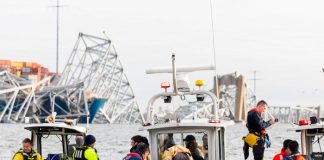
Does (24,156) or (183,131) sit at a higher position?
(183,131)

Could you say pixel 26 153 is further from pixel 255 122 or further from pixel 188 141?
pixel 255 122

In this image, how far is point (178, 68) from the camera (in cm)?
1611

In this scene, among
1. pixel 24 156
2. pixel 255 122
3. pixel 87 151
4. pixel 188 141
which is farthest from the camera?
pixel 255 122

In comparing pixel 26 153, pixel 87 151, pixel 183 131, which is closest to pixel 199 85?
pixel 183 131

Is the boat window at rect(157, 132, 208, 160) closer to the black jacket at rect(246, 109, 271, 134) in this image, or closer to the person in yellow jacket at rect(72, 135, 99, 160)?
the black jacket at rect(246, 109, 271, 134)

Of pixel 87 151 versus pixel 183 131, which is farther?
pixel 183 131

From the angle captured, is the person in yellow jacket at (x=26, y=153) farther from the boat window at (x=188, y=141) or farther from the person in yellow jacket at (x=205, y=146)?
the person in yellow jacket at (x=205, y=146)

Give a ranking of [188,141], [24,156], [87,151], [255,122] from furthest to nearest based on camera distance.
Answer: [255,122], [188,141], [24,156], [87,151]

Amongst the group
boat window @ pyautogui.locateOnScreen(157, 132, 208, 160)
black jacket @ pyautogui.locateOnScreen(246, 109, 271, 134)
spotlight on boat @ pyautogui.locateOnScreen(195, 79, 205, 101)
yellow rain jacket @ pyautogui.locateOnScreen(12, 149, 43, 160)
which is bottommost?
yellow rain jacket @ pyautogui.locateOnScreen(12, 149, 43, 160)

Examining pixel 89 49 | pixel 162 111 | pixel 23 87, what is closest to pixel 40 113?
pixel 23 87

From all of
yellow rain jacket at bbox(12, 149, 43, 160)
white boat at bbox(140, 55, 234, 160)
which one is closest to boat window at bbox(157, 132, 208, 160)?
white boat at bbox(140, 55, 234, 160)

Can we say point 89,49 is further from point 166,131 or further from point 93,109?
point 166,131

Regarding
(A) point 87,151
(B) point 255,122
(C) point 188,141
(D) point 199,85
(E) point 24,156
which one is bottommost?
(E) point 24,156

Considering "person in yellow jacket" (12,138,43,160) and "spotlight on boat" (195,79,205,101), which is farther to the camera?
"spotlight on boat" (195,79,205,101)
